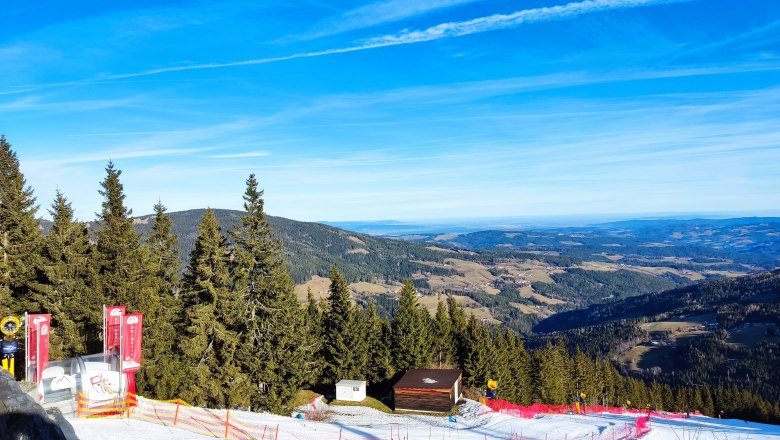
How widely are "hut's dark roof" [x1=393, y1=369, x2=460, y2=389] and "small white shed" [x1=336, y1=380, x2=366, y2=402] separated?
365 centimetres

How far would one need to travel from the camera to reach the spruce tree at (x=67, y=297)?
93.1 ft

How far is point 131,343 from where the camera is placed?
912 inches

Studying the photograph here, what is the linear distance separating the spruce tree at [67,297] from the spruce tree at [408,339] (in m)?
30.8

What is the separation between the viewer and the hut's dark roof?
146 ft

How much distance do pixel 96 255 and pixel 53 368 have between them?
459 inches

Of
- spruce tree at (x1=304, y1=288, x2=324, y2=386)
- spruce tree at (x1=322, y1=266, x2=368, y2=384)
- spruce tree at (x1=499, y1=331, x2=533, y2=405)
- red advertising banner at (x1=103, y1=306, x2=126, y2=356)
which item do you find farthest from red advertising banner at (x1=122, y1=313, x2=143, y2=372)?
spruce tree at (x1=499, y1=331, x2=533, y2=405)

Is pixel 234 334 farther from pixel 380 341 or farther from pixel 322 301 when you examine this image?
pixel 322 301

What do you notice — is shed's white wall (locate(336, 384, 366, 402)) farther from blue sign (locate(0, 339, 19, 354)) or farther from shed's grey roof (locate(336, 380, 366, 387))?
blue sign (locate(0, 339, 19, 354))

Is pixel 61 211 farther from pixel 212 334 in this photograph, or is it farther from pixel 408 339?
pixel 408 339

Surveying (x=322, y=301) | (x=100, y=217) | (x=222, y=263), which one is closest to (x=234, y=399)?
(x=222, y=263)

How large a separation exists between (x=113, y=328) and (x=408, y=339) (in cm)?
Answer: 3504

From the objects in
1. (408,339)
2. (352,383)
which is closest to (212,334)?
(352,383)

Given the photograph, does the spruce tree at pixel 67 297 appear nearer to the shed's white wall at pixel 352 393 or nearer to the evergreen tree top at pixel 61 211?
the evergreen tree top at pixel 61 211

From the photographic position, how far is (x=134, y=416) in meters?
21.9
